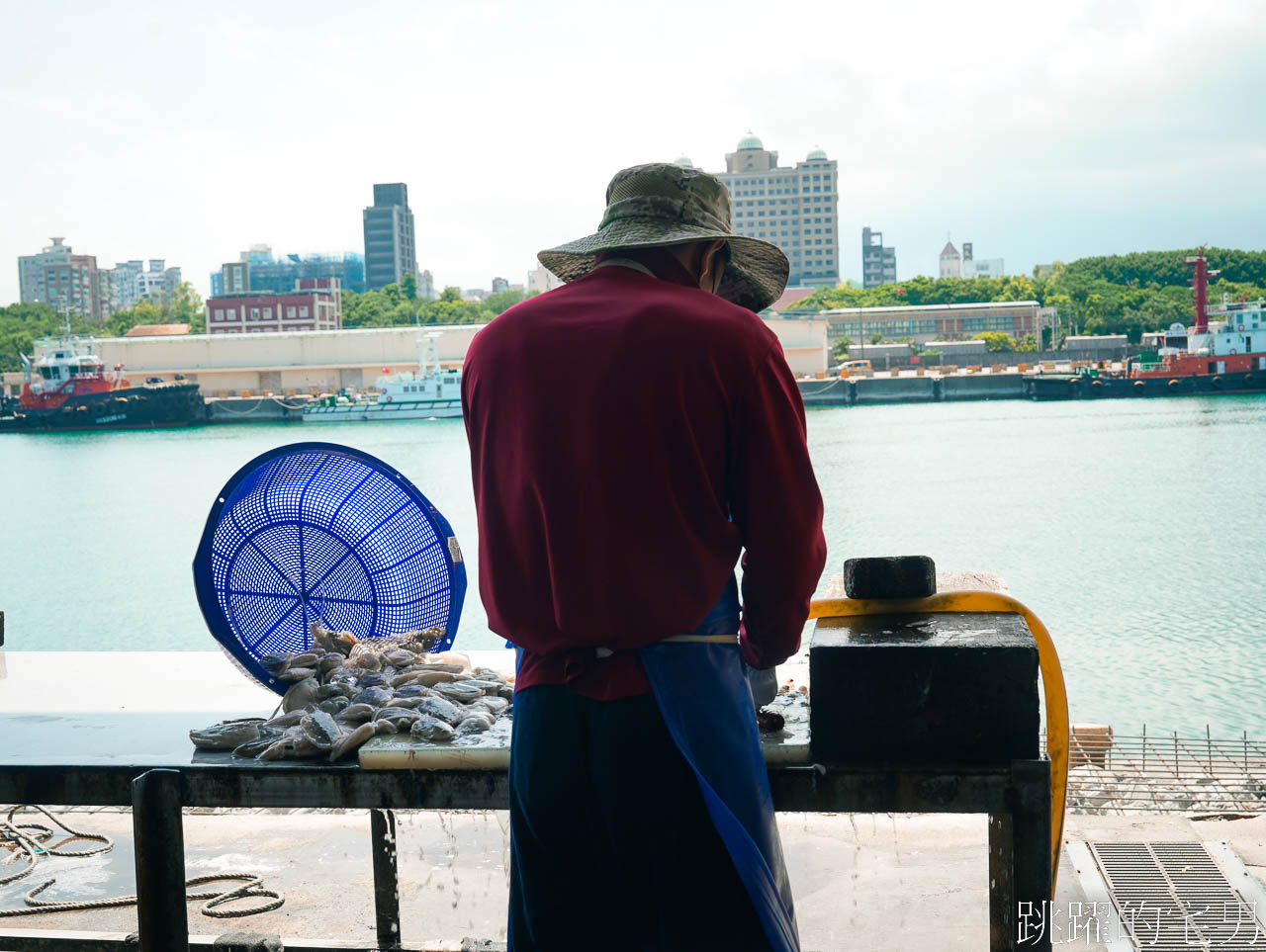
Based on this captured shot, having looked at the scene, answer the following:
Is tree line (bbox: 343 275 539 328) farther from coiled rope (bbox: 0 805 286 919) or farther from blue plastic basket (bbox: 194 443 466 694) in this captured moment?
blue plastic basket (bbox: 194 443 466 694)

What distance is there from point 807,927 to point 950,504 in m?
22.1

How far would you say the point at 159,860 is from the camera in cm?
229

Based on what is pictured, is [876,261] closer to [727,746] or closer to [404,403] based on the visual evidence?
[404,403]

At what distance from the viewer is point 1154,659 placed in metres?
12.2

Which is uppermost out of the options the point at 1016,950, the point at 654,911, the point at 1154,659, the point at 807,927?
the point at 654,911

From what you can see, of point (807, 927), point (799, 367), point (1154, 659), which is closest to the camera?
point (807, 927)

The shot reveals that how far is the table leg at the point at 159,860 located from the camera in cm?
224

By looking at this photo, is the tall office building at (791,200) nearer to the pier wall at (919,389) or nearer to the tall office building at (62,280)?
the pier wall at (919,389)

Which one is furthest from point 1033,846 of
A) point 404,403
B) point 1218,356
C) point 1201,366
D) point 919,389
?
point 919,389

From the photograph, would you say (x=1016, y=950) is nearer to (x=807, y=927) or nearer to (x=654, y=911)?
(x=654, y=911)

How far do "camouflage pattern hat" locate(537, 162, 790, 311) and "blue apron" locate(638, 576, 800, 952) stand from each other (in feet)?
1.68

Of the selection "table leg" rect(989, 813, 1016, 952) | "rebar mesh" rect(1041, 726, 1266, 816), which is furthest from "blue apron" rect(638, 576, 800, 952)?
"rebar mesh" rect(1041, 726, 1266, 816)

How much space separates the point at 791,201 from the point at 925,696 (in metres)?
136

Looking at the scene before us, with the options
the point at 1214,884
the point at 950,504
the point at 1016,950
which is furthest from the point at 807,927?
the point at 950,504
